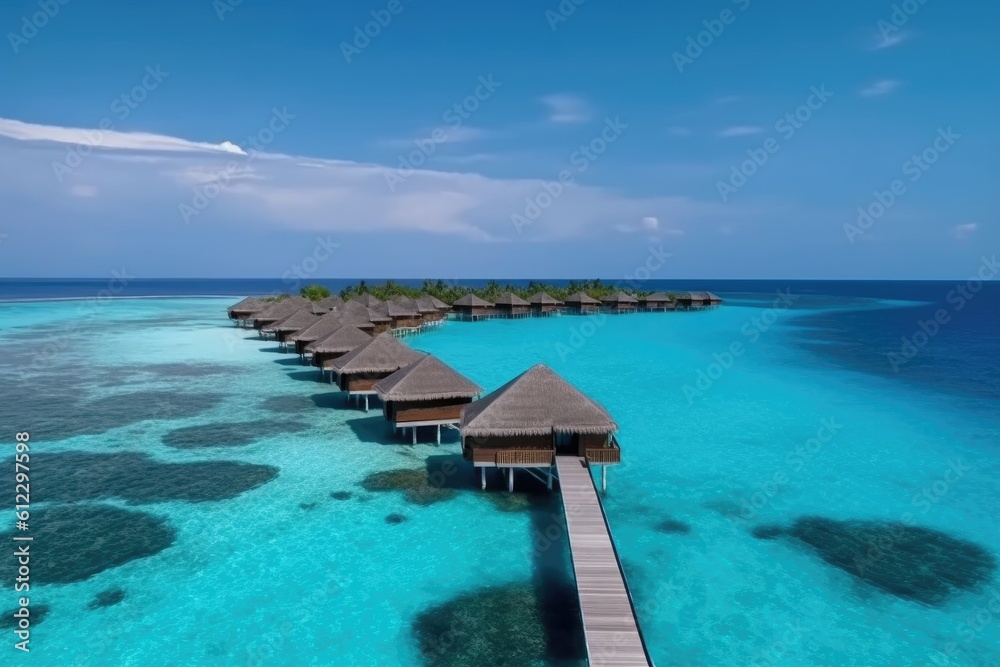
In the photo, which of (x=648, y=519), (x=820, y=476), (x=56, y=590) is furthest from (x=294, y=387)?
(x=820, y=476)

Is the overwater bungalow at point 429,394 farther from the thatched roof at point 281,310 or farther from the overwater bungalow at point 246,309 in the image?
the overwater bungalow at point 246,309

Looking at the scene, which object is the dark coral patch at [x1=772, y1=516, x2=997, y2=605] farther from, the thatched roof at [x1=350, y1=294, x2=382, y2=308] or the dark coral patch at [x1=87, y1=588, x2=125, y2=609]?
the thatched roof at [x1=350, y1=294, x2=382, y2=308]

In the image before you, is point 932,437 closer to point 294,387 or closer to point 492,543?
point 492,543

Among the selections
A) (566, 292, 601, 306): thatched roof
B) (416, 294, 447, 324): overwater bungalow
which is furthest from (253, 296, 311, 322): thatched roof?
(566, 292, 601, 306): thatched roof

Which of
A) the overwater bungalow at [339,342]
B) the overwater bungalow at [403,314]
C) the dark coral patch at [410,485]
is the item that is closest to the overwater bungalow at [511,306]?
the overwater bungalow at [403,314]

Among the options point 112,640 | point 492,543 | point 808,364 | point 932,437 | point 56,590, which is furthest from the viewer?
point 808,364

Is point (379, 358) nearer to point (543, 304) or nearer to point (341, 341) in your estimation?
point (341, 341)

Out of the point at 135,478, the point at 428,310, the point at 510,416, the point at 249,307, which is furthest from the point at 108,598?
the point at 249,307
